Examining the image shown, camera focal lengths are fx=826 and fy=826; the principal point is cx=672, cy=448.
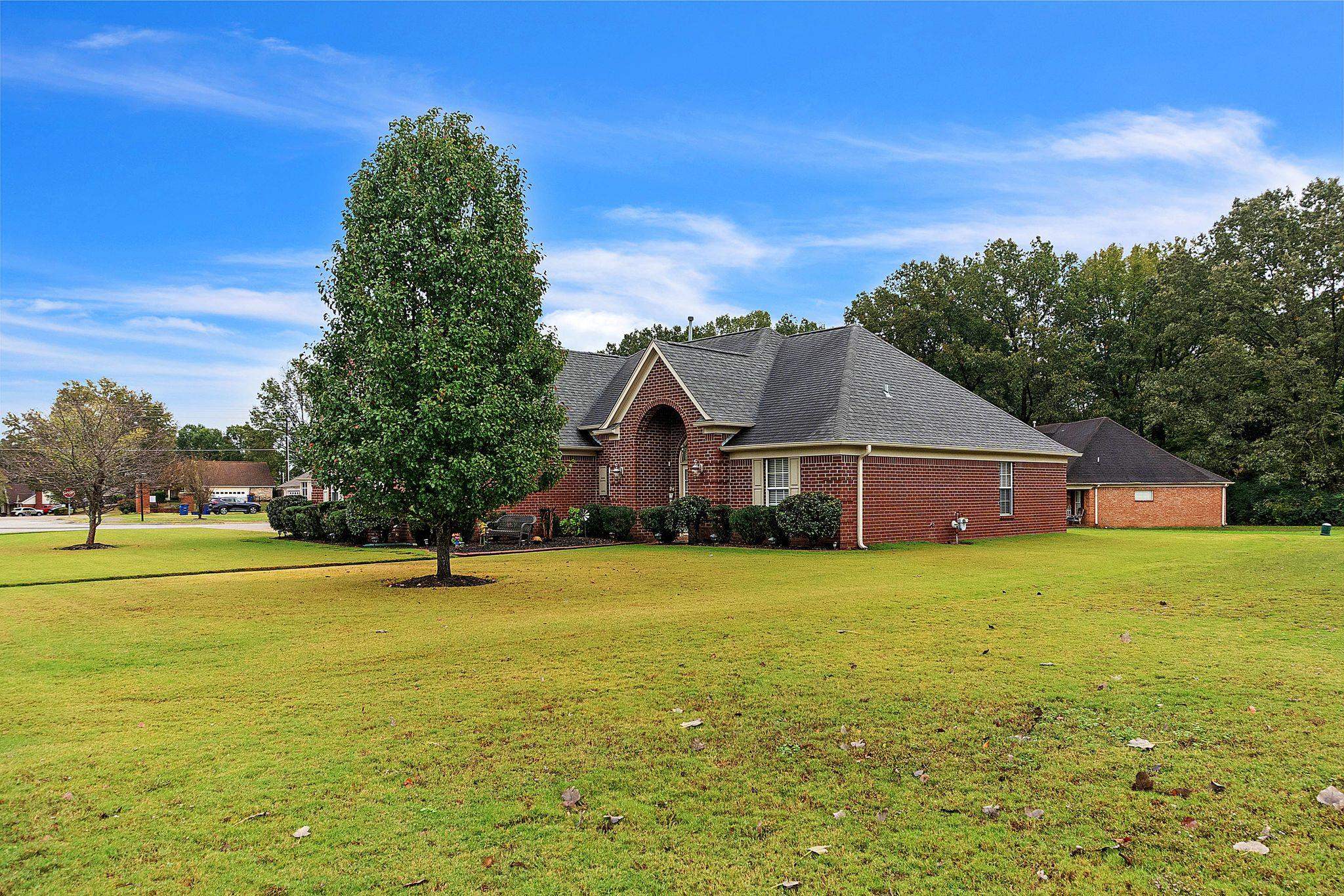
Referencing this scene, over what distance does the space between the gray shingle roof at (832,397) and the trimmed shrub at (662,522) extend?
290 centimetres

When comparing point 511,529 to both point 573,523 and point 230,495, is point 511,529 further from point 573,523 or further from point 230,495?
point 230,495

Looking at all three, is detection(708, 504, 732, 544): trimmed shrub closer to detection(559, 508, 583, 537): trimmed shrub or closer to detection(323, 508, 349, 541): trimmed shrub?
detection(559, 508, 583, 537): trimmed shrub

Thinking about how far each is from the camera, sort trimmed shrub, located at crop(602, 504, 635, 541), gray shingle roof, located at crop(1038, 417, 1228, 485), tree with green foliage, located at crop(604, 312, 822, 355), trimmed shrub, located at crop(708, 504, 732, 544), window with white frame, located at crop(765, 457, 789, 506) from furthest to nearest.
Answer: tree with green foliage, located at crop(604, 312, 822, 355) → gray shingle roof, located at crop(1038, 417, 1228, 485) → trimmed shrub, located at crop(602, 504, 635, 541) → trimmed shrub, located at crop(708, 504, 732, 544) → window with white frame, located at crop(765, 457, 789, 506)

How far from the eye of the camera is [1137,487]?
38969 mm

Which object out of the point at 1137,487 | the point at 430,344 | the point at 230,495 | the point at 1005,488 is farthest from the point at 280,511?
the point at 230,495

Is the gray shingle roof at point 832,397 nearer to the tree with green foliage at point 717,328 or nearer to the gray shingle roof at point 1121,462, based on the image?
the gray shingle roof at point 1121,462

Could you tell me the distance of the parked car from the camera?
6719cm

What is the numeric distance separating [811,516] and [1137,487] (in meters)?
24.5

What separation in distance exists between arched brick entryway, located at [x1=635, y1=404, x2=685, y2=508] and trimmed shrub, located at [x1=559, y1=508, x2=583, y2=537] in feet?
7.02

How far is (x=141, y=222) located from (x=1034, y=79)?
23.8 meters

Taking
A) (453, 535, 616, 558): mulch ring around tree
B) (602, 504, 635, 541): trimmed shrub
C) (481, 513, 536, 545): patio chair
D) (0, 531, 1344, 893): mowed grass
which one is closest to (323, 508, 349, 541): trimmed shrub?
(453, 535, 616, 558): mulch ring around tree

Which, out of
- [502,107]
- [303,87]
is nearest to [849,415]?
[502,107]

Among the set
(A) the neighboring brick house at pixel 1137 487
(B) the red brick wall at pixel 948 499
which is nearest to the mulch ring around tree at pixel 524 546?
(B) the red brick wall at pixel 948 499

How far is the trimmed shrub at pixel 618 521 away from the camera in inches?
1069
